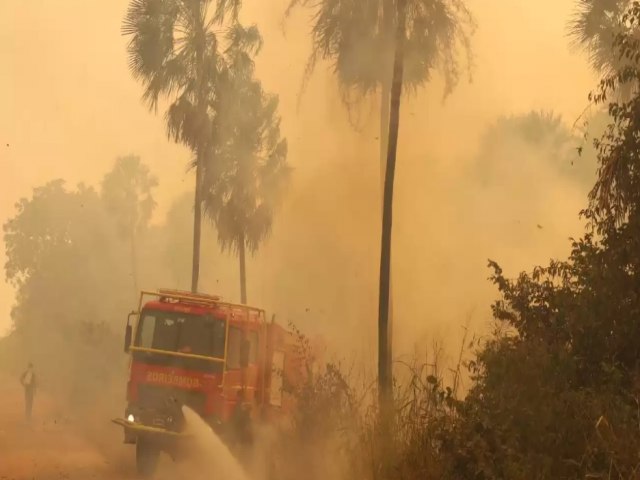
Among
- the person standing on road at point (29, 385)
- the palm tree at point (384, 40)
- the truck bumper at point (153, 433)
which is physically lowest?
the truck bumper at point (153, 433)

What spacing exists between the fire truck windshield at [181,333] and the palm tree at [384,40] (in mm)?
4130

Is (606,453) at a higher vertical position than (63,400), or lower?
lower

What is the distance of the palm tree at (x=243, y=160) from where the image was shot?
91.4ft

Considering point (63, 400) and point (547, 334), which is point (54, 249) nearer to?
point (63, 400)

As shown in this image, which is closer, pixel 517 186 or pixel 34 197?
pixel 517 186

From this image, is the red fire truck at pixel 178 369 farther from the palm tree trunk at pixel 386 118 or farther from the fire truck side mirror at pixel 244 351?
the palm tree trunk at pixel 386 118

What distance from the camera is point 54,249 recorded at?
206ft

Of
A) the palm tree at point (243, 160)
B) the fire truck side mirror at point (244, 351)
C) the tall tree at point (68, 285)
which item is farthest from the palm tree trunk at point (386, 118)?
the tall tree at point (68, 285)

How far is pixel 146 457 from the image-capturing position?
13.8 m

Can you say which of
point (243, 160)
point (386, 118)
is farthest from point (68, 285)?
point (386, 118)

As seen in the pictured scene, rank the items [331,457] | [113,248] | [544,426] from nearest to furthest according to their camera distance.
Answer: [544,426], [331,457], [113,248]

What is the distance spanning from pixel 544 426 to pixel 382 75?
447 inches

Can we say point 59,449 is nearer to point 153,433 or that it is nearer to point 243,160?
point 153,433

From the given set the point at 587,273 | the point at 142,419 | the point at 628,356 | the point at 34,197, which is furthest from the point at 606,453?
the point at 34,197
